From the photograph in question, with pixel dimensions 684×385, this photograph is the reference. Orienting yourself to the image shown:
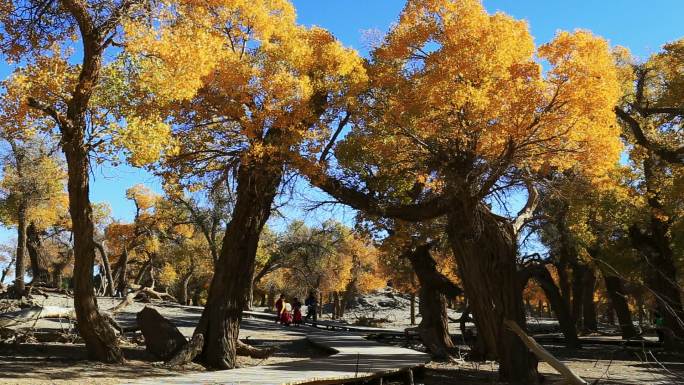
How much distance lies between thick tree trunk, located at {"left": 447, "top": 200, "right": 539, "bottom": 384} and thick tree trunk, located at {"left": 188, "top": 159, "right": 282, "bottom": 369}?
4136 millimetres

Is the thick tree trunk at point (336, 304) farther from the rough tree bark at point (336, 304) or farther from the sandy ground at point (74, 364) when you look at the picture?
the sandy ground at point (74, 364)

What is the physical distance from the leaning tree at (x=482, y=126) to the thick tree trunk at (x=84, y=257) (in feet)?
14.1

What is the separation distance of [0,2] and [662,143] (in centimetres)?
1702

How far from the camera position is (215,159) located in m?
13.0

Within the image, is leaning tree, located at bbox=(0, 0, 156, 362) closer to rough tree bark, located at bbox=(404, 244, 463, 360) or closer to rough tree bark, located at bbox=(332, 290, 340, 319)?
rough tree bark, located at bbox=(404, 244, 463, 360)

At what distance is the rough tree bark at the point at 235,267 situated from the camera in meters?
11.2

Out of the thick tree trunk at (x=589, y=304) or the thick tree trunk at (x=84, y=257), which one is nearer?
the thick tree trunk at (x=84, y=257)

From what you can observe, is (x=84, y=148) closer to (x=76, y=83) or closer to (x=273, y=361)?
(x=76, y=83)

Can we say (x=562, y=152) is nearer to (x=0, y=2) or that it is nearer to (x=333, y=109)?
(x=333, y=109)

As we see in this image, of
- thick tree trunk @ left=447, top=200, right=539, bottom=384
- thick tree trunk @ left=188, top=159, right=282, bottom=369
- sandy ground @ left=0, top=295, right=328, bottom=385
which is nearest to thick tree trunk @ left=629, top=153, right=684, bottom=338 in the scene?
thick tree trunk @ left=447, top=200, right=539, bottom=384

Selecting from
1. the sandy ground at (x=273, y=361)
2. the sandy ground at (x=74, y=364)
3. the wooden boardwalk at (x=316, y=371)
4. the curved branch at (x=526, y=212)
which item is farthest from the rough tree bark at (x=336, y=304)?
the curved branch at (x=526, y=212)

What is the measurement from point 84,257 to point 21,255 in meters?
14.9

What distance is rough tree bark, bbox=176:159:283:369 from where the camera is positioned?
11.2 m

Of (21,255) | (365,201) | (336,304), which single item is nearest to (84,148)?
(365,201)
